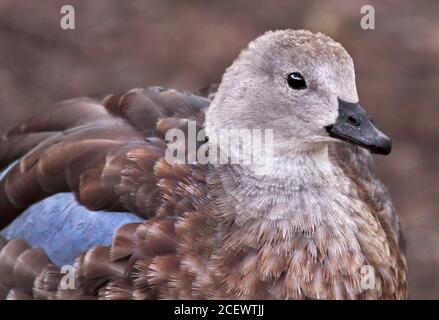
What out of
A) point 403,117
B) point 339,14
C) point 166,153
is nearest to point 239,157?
point 166,153

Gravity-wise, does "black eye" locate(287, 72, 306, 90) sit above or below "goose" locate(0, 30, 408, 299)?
above

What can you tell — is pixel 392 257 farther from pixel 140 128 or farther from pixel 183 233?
pixel 140 128

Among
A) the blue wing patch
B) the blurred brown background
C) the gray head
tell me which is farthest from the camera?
the blurred brown background

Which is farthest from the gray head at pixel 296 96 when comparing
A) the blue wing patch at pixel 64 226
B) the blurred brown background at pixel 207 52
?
the blurred brown background at pixel 207 52

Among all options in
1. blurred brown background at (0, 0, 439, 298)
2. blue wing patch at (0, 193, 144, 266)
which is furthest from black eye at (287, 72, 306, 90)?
blurred brown background at (0, 0, 439, 298)

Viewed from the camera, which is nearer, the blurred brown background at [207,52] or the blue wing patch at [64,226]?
the blue wing patch at [64,226]

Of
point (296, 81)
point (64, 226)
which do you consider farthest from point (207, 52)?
point (296, 81)

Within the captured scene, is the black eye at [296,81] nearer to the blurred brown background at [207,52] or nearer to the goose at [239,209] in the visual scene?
the goose at [239,209]

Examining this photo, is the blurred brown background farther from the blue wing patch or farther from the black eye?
the black eye
